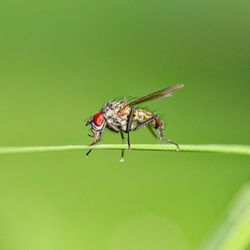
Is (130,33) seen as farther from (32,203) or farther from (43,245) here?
(43,245)

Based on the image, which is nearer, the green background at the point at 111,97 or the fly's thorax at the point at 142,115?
A: the fly's thorax at the point at 142,115

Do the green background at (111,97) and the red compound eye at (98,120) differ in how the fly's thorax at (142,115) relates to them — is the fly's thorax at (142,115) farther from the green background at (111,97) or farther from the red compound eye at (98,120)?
the green background at (111,97)

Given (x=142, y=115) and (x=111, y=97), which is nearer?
(x=142, y=115)

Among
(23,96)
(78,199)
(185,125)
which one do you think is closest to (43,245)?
(78,199)

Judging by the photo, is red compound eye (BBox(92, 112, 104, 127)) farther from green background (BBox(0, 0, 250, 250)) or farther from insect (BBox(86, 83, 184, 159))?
green background (BBox(0, 0, 250, 250))

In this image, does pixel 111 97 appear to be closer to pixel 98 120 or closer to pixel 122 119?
pixel 122 119

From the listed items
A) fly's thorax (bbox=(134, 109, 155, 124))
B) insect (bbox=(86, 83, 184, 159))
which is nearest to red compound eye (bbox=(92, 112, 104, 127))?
insect (bbox=(86, 83, 184, 159))

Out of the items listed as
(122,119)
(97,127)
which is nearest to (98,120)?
(97,127)

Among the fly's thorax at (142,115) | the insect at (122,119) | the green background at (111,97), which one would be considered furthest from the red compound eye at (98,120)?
the green background at (111,97)
